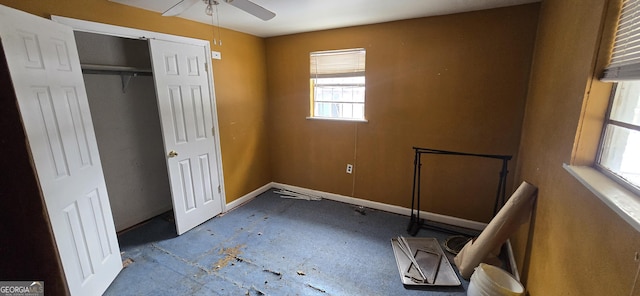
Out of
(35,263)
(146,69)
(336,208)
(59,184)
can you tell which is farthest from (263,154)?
(35,263)

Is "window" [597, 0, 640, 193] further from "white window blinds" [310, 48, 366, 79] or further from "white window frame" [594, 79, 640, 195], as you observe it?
"white window blinds" [310, 48, 366, 79]

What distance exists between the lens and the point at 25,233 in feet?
3.23

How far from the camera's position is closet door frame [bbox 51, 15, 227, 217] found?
6.37ft

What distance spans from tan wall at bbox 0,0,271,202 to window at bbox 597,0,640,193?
125 inches

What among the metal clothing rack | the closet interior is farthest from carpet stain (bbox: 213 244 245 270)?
the metal clothing rack

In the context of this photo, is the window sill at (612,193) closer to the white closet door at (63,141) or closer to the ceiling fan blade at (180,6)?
the ceiling fan blade at (180,6)

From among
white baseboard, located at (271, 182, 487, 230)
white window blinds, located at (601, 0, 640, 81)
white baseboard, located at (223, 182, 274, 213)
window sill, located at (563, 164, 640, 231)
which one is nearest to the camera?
window sill, located at (563, 164, 640, 231)

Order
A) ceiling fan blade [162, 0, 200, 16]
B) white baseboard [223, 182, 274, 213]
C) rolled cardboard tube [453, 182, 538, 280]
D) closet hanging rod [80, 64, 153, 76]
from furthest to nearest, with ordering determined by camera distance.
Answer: white baseboard [223, 182, 274, 213], closet hanging rod [80, 64, 153, 76], rolled cardboard tube [453, 182, 538, 280], ceiling fan blade [162, 0, 200, 16]

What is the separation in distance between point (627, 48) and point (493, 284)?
1.43 metres

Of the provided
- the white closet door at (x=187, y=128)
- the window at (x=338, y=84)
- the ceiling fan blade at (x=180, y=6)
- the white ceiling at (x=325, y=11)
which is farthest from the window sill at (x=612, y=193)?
the white closet door at (x=187, y=128)

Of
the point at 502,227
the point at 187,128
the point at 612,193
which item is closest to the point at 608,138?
the point at 612,193

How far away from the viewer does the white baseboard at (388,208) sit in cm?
286

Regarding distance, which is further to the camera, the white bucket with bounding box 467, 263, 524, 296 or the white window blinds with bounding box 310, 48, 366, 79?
the white window blinds with bounding box 310, 48, 366, 79

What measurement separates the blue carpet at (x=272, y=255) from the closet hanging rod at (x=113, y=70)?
5.57 ft
